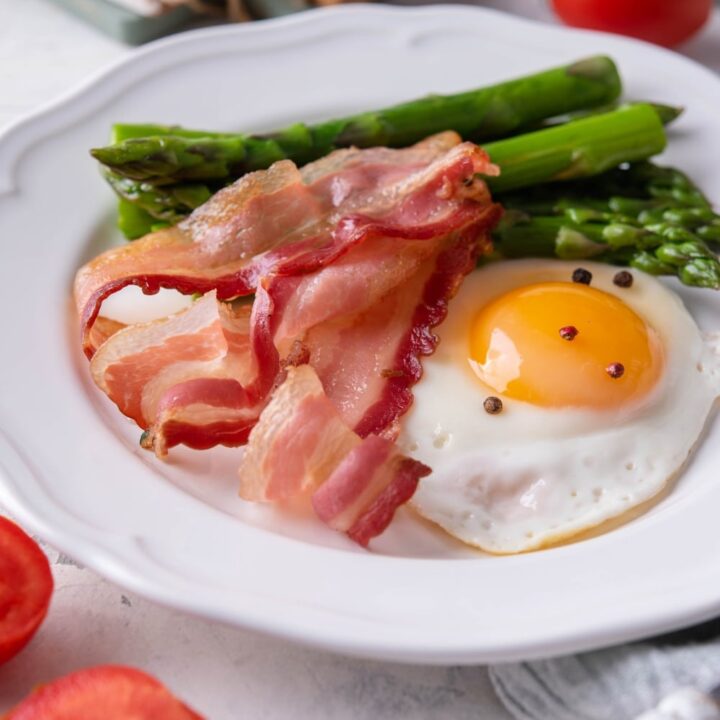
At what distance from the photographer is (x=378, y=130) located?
504 cm

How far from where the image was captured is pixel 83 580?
350cm

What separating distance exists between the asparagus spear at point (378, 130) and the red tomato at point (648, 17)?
3.43 feet

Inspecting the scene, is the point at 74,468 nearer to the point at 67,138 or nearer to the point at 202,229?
the point at 202,229

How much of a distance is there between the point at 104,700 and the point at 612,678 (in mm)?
1372

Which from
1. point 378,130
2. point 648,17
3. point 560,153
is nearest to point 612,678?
point 560,153

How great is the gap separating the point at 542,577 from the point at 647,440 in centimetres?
84

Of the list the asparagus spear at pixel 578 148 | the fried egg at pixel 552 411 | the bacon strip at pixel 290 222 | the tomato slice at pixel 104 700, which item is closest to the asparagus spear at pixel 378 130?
the asparagus spear at pixel 578 148

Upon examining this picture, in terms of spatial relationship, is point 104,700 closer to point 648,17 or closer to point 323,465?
point 323,465

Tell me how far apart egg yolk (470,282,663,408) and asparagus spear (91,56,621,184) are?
126 cm

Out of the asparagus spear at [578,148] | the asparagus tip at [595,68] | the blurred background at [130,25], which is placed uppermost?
the asparagus tip at [595,68]

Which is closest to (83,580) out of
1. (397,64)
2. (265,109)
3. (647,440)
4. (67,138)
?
(647,440)

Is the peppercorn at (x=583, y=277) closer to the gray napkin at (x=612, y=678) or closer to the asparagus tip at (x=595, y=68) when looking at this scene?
the asparagus tip at (x=595, y=68)

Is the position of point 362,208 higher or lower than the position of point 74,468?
higher

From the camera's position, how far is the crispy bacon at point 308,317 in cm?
354
